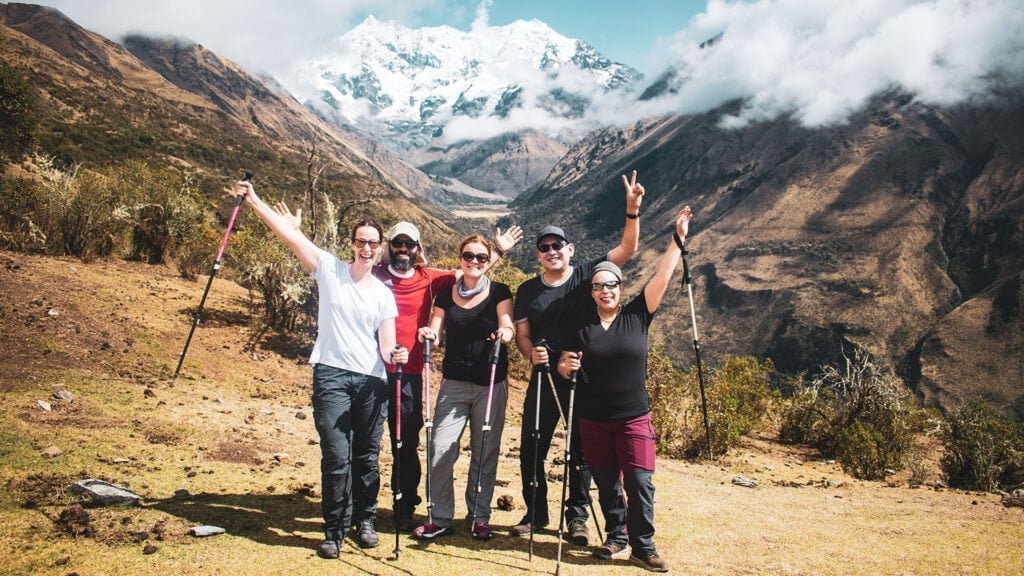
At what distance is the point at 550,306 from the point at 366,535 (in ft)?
8.66

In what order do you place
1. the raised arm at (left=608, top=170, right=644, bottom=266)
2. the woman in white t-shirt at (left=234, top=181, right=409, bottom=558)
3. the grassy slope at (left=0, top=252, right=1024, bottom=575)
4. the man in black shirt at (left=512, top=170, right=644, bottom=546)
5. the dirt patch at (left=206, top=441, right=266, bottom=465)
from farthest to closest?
the dirt patch at (left=206, top=441, right=266, bottom=465)
the raised arm at (left=608, top=170, right=644, bottom=266)
the man in black shirt at (left=512, top=170, right=644, bottom=546)
the woman in white t-shirt at (left=234, top=181, right=409, bottom=558)
the grassy slope at (left=0, top=252, right=1024, bottom=575)

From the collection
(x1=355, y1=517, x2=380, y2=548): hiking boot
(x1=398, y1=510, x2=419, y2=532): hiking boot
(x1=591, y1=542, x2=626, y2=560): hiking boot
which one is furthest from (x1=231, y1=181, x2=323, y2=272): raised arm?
(x1=591, y1=542, x2=626, y2=560): hiking boot

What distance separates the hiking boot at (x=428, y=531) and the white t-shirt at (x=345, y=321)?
4.89 feet

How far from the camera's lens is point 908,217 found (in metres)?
126

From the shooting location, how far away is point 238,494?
5.89 meters

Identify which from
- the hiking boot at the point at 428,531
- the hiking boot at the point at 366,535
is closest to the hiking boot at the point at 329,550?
the hiking boot at the point at 366,535

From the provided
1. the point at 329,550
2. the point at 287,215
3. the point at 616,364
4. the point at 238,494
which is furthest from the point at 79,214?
the point at 616,364

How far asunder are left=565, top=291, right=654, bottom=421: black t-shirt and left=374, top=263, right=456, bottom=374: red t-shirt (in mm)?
1542

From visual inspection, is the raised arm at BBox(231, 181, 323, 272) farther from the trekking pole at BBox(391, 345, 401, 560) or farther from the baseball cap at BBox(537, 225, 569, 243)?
the baseball cap at BBox(537, 225, 569, 243)

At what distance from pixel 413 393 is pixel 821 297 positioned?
12245cm

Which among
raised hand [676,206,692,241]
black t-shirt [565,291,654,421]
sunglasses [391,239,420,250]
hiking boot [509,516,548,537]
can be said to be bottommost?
hiking boot [509,516,548,537]

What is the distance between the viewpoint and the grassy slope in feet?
14.8

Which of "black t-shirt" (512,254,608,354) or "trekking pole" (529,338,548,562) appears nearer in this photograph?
"trekking pole" (529,338,548,562)

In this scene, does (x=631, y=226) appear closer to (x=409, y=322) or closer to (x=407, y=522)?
(x=409, y=322)
